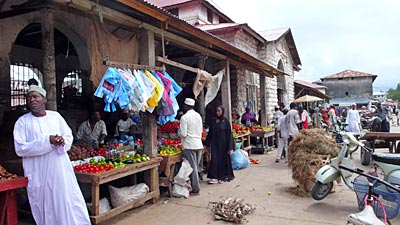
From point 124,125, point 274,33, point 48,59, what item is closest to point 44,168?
point 48,59

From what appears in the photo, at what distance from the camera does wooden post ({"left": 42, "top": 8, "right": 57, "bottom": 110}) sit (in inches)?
168

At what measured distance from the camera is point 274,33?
59.6 feet

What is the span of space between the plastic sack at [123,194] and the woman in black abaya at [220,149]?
2.27m

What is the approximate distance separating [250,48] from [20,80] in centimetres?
1030

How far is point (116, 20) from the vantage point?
16.9ft

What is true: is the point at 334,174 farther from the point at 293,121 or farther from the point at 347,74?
the point at 347,74

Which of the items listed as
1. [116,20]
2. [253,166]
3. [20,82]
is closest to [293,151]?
[253,166]

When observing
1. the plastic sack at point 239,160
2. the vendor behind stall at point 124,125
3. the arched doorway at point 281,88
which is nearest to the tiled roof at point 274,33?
the arched doorway at point 281,88

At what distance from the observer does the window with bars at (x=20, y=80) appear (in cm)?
931

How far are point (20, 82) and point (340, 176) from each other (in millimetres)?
9356

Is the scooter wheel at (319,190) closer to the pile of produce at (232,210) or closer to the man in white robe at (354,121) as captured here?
the pile of produce at (232,210)

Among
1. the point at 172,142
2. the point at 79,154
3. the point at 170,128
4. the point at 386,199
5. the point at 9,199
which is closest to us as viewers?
the point at 9,199

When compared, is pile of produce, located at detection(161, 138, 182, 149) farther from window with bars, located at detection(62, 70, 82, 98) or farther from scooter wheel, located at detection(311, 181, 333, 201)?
window with bars, located at detection(62, 70, 82, 98)

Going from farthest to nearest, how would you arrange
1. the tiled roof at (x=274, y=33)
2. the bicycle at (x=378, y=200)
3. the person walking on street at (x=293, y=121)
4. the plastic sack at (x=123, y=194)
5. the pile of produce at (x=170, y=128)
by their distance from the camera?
the tiled roof at (x=274, y=33)
the person walking on street at (x=293, y=121)
the pile of produce at (x=170, y=128)
the plastic sack at (x=123, y=194)
the bicycle at (x=378, y=200)
